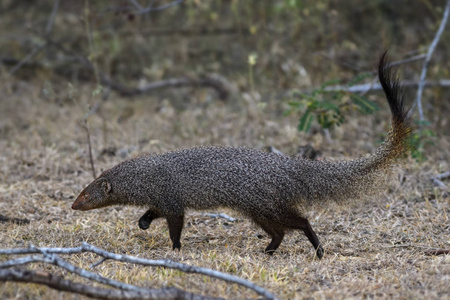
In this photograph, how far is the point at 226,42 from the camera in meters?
8.92

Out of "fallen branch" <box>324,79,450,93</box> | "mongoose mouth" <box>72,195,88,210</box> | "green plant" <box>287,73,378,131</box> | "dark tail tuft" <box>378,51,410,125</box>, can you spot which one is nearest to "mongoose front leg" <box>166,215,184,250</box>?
"mongoose mouth" <box>72,195,88,210</box>

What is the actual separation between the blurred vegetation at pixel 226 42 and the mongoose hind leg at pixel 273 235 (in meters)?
3.63

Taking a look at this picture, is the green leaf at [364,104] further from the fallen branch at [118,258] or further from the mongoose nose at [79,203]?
the fallen branch at [118,258]

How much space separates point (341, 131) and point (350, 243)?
2443 millimetres

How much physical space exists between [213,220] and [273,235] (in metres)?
0.89

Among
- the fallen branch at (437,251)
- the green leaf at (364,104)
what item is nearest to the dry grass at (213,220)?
the fallen branch at (437,251)

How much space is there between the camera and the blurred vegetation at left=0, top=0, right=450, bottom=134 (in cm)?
767

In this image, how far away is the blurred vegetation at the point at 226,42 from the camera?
302 inches

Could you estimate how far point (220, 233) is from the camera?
4.22 meters

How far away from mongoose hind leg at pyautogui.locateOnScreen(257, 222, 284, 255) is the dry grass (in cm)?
7

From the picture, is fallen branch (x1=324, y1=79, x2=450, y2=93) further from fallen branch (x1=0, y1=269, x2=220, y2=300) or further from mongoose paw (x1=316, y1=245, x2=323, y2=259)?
fallen branch (x1=0, y1=269, x2=220, y2=300)

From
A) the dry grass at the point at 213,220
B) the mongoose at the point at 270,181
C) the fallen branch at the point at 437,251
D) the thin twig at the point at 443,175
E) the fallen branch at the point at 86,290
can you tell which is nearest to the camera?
the fallen branch at the point at 86,290

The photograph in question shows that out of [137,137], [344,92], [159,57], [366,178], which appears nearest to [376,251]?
[366,178]

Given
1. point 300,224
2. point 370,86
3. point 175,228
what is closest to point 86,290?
point 175,228
